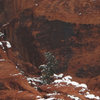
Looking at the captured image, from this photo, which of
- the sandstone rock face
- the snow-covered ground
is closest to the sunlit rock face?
the sandstone rock face

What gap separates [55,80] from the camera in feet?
67.9

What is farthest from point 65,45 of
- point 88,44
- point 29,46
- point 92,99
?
point 92,99

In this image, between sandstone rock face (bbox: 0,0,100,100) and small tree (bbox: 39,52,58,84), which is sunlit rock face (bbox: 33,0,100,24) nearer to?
sandstone rock face (bbox: 0,0,100,100)

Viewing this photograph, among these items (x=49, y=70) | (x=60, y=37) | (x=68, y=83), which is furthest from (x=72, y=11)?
(x=68, y=83)

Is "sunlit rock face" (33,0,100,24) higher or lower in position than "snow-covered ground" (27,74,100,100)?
higher

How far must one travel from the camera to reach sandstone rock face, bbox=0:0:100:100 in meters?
23.4

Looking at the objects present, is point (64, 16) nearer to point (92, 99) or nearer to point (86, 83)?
point (86, 83)

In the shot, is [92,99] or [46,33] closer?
[92,99]

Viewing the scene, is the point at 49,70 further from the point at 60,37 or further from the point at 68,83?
the point at 60,37

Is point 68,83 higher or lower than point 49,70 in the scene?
lower

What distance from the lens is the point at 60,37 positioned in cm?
2448

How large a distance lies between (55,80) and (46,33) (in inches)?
218

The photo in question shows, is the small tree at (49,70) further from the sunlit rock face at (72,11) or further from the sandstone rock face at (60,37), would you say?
the sunlit rock face at (72,11)

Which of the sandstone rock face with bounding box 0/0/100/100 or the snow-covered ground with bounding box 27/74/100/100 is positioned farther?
the sandstone rock face with bounding box 0/0/100/100
